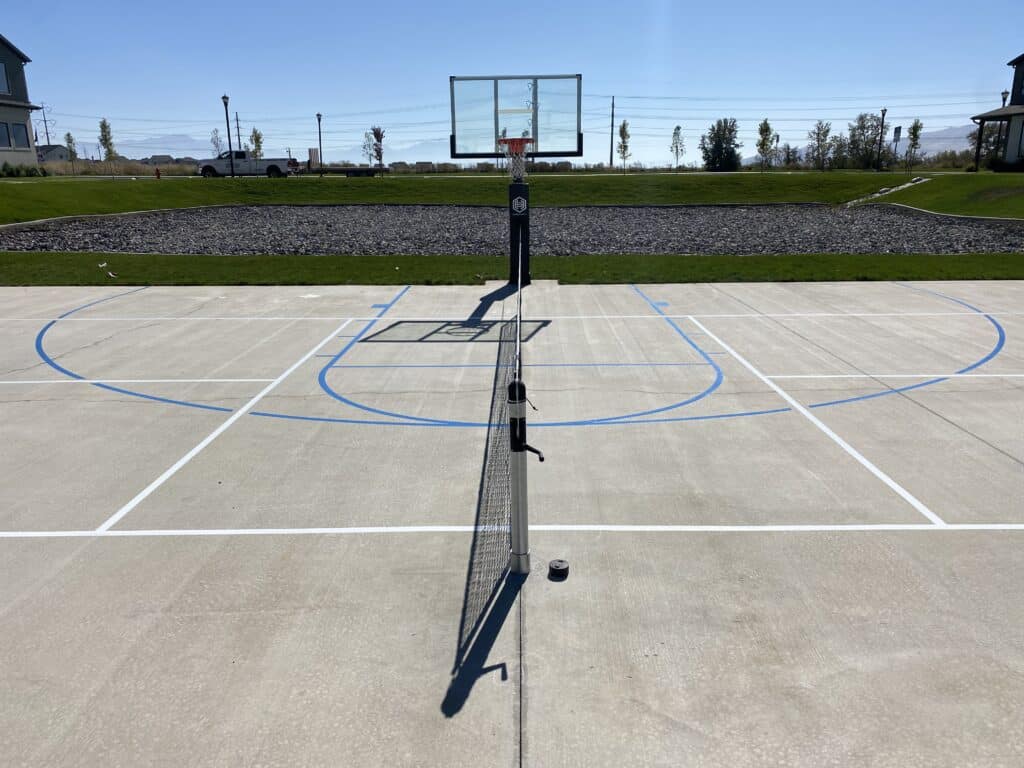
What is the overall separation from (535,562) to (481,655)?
138 cm

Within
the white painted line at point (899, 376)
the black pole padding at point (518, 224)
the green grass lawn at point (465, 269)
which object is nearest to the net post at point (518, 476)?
the white painted line at point (899, 376)

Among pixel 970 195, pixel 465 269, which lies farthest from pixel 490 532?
pixel 970 195

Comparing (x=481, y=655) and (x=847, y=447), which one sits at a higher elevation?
(x=847, y=447)

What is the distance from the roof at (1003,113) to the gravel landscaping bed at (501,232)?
16.5m

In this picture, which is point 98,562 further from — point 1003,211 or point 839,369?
point 1003,211

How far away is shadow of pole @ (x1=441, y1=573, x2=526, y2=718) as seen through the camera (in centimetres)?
475

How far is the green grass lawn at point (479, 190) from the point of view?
4819cm

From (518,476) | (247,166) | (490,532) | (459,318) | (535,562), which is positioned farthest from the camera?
(247,166)

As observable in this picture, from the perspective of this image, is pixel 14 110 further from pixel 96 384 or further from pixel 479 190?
pixel 96 384

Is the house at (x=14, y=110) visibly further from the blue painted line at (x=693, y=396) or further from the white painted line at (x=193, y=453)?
the blue painted line at (x=693, y=396)

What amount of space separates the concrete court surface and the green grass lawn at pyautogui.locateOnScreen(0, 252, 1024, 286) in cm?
949

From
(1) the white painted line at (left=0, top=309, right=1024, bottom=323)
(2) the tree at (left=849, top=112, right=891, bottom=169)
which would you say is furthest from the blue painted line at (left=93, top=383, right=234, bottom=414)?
(2) the tree at (left=849, top=112, right=891, bottom=169)

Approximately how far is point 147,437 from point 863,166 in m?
78.5

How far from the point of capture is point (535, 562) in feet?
21.2
